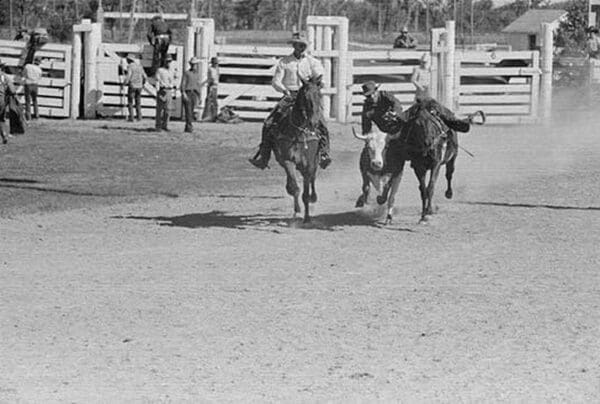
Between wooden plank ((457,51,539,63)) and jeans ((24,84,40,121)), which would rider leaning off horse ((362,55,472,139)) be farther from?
wooden plank ((457,51,539,63))

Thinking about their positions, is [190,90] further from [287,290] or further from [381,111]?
[287,290]

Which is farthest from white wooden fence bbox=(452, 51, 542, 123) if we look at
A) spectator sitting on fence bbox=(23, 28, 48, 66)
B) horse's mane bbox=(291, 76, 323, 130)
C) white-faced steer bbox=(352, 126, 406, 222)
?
horse's mane bbox=(291, 76, 323, 130)

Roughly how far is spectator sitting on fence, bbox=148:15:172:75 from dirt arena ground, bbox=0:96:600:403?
10428 millimetres

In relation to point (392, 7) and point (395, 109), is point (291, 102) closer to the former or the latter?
point (395, 109)

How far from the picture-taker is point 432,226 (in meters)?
17.8

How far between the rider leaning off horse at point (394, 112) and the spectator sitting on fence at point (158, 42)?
16.1 m

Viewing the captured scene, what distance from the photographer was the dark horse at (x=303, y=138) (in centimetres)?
1711

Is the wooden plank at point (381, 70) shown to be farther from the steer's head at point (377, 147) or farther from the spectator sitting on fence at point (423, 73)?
the steer's head at point (377, 147)

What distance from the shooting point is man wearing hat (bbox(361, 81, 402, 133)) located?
18625 millimetres

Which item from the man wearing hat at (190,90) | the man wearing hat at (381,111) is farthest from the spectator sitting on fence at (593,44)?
the man wearing hat at (381,111)

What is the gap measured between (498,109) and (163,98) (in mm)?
10141

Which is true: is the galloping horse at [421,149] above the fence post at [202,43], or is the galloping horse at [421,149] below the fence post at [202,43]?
below

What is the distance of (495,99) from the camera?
125 ft

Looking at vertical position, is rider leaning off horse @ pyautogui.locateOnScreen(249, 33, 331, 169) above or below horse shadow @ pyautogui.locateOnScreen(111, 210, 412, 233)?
above
